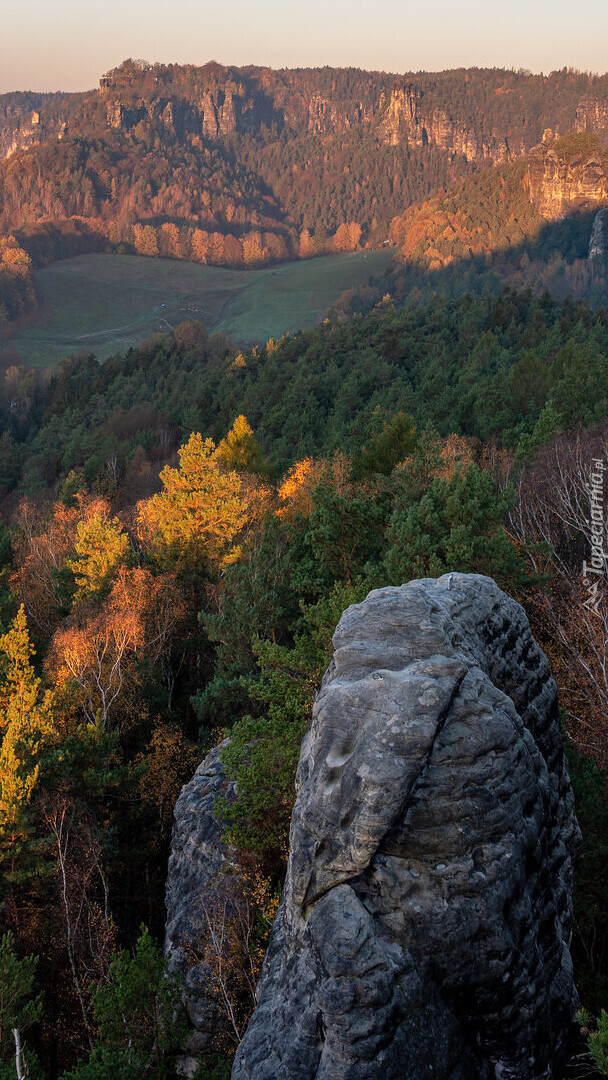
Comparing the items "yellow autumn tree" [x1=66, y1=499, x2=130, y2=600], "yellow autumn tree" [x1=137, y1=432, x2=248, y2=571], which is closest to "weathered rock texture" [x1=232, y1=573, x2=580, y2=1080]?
"yellow autumn tree" [x1=66, y1=499, x2=130, y2=600]

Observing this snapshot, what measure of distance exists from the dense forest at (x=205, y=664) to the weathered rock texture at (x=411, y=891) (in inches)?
238

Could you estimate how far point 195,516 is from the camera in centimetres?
4434

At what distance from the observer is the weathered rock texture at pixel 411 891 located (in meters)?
12.5

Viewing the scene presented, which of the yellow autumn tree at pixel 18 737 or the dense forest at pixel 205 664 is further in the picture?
the yellow autumn tree at pixel 18 737

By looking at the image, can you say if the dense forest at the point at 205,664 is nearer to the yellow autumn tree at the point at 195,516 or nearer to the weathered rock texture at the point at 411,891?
the yellow autumn tree at the point at 195,516

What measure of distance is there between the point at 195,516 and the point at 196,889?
23943 millimetres

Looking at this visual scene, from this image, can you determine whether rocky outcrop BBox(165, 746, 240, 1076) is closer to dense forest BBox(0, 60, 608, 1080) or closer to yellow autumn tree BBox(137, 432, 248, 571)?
dense forest BBox(0, 60, 608, 1080)

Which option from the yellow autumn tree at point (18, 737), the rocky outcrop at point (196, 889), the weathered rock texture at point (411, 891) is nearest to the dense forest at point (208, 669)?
the yellow autumn tree at point (18, 737)

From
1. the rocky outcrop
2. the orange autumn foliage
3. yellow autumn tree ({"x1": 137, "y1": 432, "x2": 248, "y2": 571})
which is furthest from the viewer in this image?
yellow autumn tree ({"x1": 137, "y1": 432, "x2": 248, "y2": 571})

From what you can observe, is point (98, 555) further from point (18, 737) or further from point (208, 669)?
point (18, 737)

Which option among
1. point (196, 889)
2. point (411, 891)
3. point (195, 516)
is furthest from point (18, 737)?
point (411, 891)

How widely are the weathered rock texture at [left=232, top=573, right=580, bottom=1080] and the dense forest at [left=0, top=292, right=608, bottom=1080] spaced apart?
605 centimetres

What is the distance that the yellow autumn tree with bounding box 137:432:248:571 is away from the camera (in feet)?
144

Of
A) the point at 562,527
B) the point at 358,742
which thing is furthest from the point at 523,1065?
the point at 562,527
